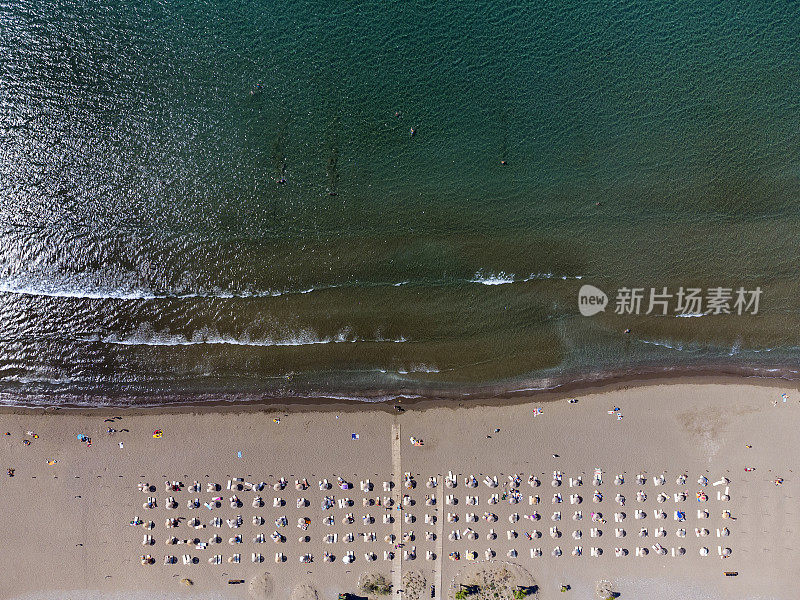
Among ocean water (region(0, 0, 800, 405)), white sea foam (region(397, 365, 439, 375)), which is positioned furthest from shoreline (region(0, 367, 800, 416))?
white sea foam (region(397, 365, 439, 375))

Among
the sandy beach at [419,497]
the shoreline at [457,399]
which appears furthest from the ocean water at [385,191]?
the sandy beach at [419,497]

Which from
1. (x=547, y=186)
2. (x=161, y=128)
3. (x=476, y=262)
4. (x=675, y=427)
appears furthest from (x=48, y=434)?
(x=675, y=427)

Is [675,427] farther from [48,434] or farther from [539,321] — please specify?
[48,434]

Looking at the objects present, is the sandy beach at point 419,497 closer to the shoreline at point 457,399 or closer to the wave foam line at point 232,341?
the shoreline at point 457,399

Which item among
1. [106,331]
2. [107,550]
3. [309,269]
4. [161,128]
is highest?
[161,128]

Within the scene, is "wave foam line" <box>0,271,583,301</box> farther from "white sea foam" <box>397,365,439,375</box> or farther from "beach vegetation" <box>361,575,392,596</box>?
"beach vegetation" <box>361,575,392,596</box>

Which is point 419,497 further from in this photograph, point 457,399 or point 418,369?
point 418,369
